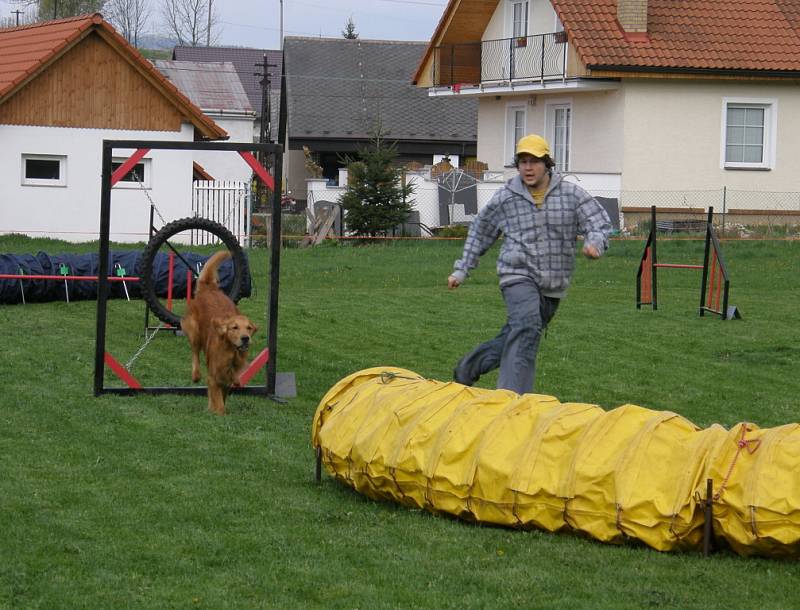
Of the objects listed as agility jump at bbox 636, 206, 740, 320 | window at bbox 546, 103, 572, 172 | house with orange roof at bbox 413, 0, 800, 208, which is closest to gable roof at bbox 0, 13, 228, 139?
house with orange roof at bbox 413, 0, 800, 208

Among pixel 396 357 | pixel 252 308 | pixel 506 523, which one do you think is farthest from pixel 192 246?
pixel 506 523

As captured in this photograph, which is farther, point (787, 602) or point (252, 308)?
point (252, 308)

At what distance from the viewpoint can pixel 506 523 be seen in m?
6.28

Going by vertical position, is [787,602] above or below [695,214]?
below

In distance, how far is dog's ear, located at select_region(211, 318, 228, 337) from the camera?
30.4ft

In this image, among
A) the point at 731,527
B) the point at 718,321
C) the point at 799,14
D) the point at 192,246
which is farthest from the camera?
the point at 799,14

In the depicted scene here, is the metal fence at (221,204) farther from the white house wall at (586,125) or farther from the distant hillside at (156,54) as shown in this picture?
the distant hillside at (156,54)

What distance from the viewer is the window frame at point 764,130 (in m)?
32.2

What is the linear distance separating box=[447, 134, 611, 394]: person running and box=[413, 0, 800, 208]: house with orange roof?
76.8 ft

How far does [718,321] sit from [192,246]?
1376cm

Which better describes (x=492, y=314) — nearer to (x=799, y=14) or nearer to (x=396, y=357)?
(x=396, y=357)

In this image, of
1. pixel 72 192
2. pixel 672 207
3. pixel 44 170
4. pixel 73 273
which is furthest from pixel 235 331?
pixel 672 207

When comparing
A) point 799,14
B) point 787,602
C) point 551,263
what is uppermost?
point 799,14

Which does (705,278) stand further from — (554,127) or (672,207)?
(554,127)
